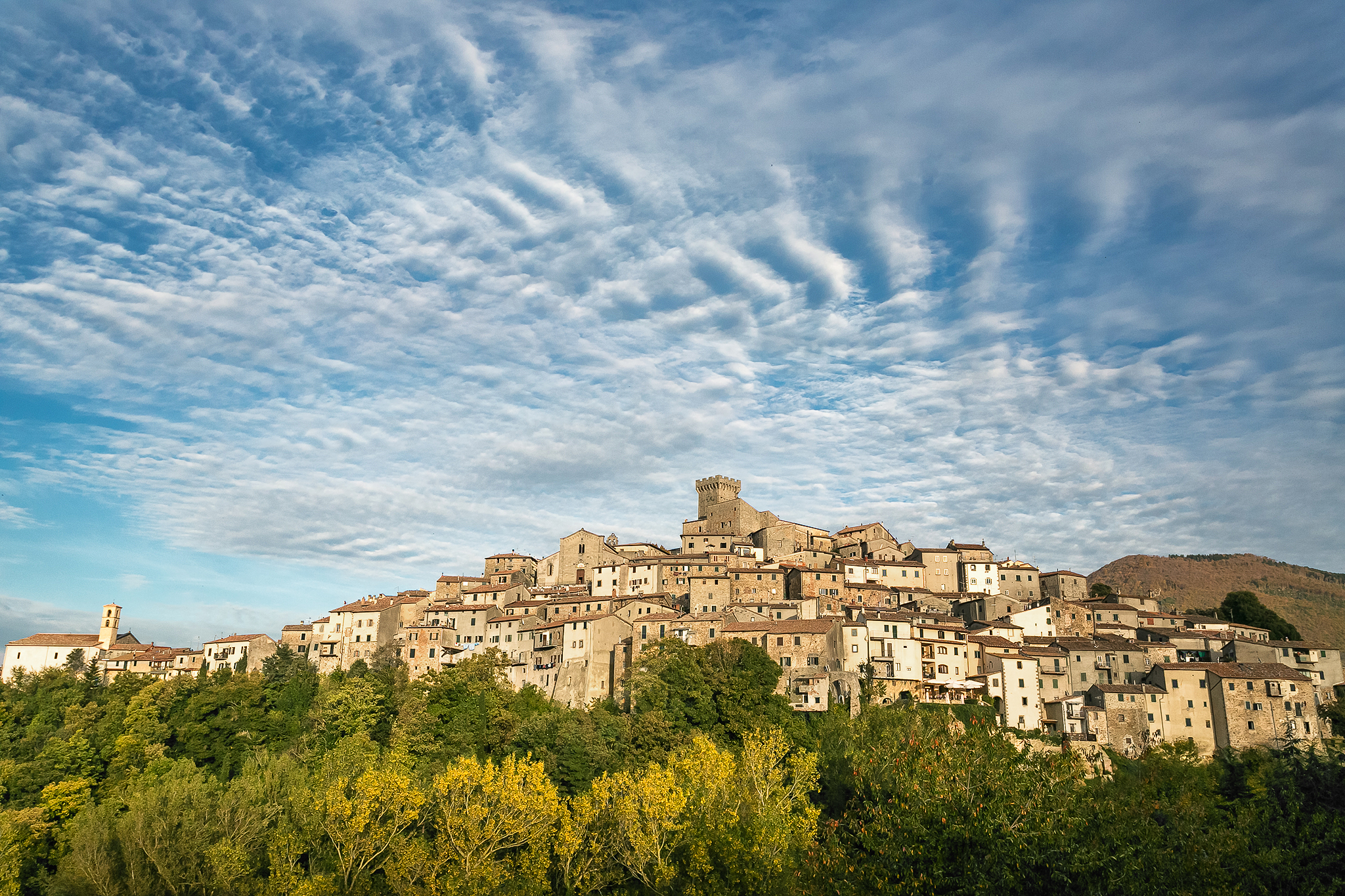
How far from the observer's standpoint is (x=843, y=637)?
7375 centimetres

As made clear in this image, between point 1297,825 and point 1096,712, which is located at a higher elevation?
point 1096,712

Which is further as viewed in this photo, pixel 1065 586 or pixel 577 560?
pixel 577 560

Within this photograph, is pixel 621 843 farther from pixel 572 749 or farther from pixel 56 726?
pixel 56 726

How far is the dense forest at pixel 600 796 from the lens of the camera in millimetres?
29844

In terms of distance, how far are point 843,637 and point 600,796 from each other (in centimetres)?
3066

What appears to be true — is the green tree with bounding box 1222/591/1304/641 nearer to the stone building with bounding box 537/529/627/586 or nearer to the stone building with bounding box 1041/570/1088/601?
the stone building with bounding box 1041/570/1088/601

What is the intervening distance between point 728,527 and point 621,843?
70001 millimetres

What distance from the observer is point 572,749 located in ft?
204

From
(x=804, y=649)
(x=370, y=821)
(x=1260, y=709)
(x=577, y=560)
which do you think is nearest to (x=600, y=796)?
(x=370, y=821)

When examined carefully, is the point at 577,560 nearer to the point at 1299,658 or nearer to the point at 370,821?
the point at 370,821

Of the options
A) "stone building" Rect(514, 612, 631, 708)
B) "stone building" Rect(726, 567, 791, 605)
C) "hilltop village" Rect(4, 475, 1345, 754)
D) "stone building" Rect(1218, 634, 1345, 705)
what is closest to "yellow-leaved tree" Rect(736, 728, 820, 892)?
"hilltop village" Rect(4, 475, 1345, 754)

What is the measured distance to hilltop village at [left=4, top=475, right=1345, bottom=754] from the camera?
6869 centimetres

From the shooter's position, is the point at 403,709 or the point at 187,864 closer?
the point at 187,864

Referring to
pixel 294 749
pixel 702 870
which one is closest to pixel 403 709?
pixel 294 749
